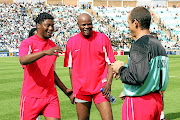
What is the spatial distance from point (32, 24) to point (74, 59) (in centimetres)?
4282

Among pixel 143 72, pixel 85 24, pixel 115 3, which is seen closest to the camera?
pixel 143 72

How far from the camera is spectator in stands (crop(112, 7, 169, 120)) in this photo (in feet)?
9.91

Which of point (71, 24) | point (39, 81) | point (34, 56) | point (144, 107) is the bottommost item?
point (144, 107)

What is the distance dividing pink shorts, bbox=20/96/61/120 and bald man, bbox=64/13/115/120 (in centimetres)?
63

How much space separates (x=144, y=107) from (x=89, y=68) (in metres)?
1.68

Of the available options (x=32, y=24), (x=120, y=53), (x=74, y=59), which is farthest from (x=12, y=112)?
(x=32, y=24)

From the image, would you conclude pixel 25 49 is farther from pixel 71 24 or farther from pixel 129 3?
pixel 129 3

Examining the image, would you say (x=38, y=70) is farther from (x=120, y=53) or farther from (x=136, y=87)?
(x=120, y=53)

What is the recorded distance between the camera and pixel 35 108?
13.8ft

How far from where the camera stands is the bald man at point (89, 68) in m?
4.68

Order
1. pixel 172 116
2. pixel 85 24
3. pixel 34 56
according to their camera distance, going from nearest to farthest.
Result: pixel 34 56 < pixel 85 24 < pixel 172 116

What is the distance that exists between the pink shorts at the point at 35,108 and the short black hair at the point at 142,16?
1.86 meters

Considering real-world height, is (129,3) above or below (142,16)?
above

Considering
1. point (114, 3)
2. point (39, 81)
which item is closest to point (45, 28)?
point (39, 81)
